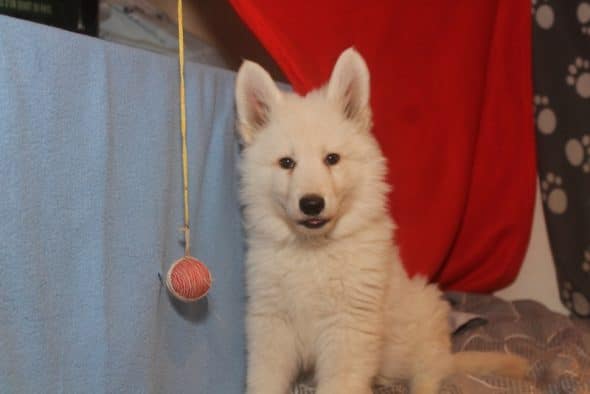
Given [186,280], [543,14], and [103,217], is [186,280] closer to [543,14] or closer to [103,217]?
[103,217]

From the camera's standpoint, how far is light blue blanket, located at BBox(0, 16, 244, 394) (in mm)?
1133

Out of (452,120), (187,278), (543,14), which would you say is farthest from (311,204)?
(543,14)

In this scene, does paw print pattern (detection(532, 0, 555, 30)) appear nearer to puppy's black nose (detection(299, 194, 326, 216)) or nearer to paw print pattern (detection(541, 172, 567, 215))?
paw print pattern (detection(541, 172, 567, 215))

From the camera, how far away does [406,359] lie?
1.79m

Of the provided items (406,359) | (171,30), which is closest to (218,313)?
(406,359)

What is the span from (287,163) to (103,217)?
50 cm

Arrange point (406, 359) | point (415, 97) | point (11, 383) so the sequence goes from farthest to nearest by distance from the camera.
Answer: point (415, 97)
point (406, 359)
point (11, 383)

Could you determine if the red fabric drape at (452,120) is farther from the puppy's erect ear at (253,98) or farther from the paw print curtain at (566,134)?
the puppy's erect ear at (253,98)

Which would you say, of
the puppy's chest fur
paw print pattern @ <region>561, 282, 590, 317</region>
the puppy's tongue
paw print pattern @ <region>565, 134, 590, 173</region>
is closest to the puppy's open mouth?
the puppy's tongue

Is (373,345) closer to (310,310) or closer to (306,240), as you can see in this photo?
(310,310)

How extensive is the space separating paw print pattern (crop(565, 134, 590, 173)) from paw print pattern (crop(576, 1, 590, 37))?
0.39 metres

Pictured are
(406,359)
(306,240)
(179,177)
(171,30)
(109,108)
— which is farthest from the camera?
(171,30)

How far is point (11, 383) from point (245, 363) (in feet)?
2.37

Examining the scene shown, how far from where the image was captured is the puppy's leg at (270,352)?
5.26 feet
